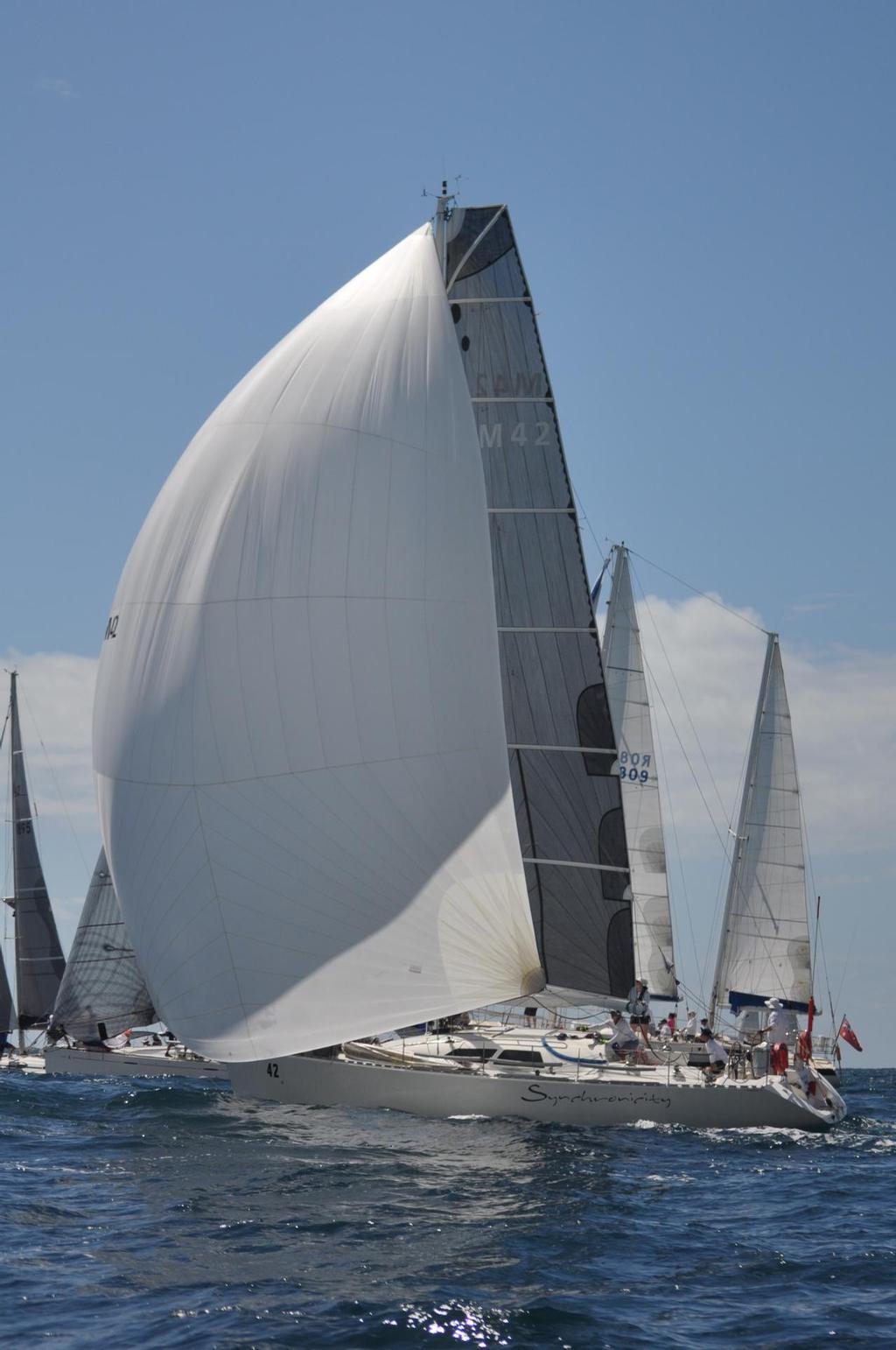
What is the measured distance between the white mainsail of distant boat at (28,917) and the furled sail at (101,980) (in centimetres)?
640

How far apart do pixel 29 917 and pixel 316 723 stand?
3150 cm

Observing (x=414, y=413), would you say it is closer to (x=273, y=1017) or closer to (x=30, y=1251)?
(x=273, y=1017)

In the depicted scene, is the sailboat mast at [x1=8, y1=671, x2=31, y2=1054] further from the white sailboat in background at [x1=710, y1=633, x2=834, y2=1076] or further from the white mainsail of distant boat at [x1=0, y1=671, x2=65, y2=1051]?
the white sailboat in background at [x1=710, y1=633, x2=834, y2=1076]

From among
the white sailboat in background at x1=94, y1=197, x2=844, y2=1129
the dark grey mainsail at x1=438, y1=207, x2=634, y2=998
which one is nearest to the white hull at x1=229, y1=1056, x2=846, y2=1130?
the white sailboat in background at x1=94, y1=197, x2=844, y2=1129

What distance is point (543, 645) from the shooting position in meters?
25.5

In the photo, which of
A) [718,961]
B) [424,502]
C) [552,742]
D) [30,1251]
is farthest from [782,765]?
[30,1251]

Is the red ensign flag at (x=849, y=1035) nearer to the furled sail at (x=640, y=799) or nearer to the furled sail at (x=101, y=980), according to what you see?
the furled sail at (x=640, y=799)

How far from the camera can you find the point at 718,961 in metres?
40.2

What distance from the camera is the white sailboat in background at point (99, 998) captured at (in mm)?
41344

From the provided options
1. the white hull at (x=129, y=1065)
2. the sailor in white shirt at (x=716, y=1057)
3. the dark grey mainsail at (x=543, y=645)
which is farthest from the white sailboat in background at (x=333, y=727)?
the white hull at (x=129, y=1065)

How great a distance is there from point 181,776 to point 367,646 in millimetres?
3004

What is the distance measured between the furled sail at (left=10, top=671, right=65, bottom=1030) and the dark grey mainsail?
27.6m

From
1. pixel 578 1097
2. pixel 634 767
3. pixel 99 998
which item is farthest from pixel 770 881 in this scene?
pixel 99 998

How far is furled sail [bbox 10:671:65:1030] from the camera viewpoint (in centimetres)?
4866
